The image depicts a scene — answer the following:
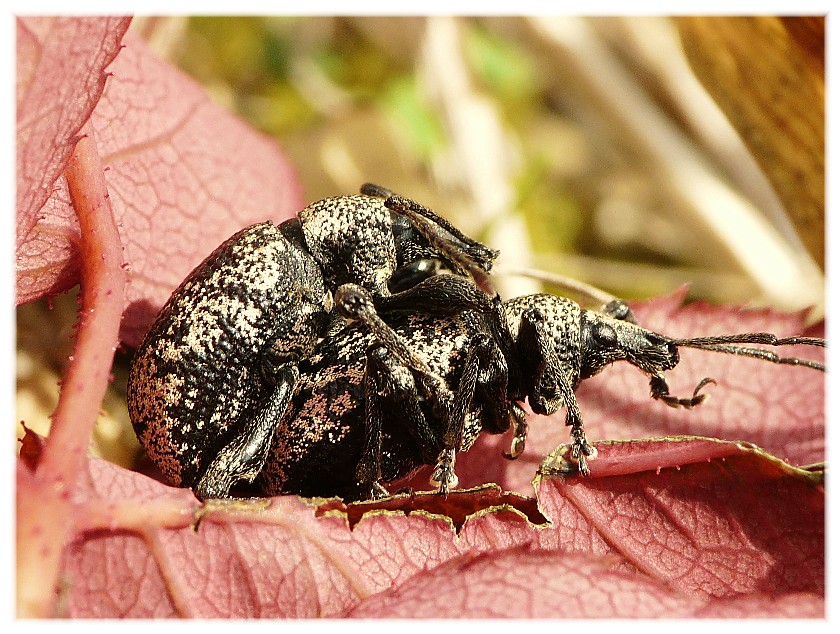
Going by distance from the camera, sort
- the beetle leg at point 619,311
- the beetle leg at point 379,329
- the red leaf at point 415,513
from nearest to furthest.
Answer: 1. the red leaf at point 415,513
2. the beetle leg at point 379,329
3. the beetle leg at point 619,311

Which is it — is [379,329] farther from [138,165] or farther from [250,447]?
[138,165]

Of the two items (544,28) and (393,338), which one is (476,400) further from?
(544,28)

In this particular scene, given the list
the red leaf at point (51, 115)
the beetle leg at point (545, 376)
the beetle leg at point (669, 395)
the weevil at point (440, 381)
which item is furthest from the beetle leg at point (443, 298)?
the red leaf at point (51, 115)

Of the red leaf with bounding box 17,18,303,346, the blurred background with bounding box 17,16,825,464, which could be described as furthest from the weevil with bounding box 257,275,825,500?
the blurred background with bounding box 17,16,825,464

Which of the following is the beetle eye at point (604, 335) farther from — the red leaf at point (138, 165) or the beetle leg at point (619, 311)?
the red leaf at point (138, 165)

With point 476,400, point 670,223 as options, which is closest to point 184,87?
point 476,400

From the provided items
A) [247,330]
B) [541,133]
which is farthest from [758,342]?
[541,133]

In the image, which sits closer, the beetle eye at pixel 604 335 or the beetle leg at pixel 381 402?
the beetle leg at pixel 381 402

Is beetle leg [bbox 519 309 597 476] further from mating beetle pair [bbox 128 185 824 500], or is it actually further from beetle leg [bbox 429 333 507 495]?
beetle leg [bbox 429 333 507 495]
